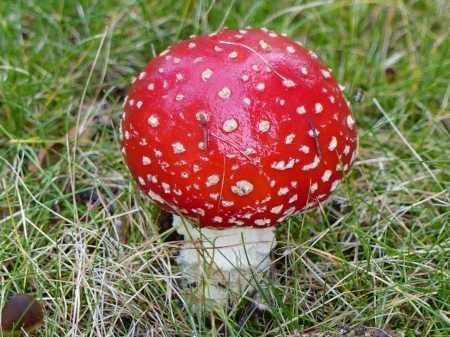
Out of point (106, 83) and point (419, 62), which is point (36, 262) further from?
point (419, 62)

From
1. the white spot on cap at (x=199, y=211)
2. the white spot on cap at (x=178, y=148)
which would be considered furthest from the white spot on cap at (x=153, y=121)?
the white spot on cap at (x=199, y=211)

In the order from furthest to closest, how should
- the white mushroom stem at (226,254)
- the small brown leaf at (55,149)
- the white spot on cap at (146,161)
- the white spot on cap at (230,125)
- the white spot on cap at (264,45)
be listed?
1. the small brown leaf at (55,149)
2. the white mushroom stem at (226,254)
3. the white spot on cap at (264,45)
4. the white spot on cap at (146,161)
5. the white spot on cap at (230,125)

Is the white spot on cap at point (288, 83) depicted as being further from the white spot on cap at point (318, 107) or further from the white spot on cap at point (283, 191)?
the white spot on cap at point (283, 191)

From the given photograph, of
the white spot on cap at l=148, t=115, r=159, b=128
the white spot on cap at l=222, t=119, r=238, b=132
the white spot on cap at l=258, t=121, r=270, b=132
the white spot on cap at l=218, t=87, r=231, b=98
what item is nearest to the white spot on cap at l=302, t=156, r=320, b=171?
the white spot on cap at l=258, t=121, r=270, b=132

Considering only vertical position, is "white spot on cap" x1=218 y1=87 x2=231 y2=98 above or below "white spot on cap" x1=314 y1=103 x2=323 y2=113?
above

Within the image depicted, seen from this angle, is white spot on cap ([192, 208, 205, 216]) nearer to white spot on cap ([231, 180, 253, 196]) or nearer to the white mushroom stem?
white spot on cap ([231, 180, 253, 196])
